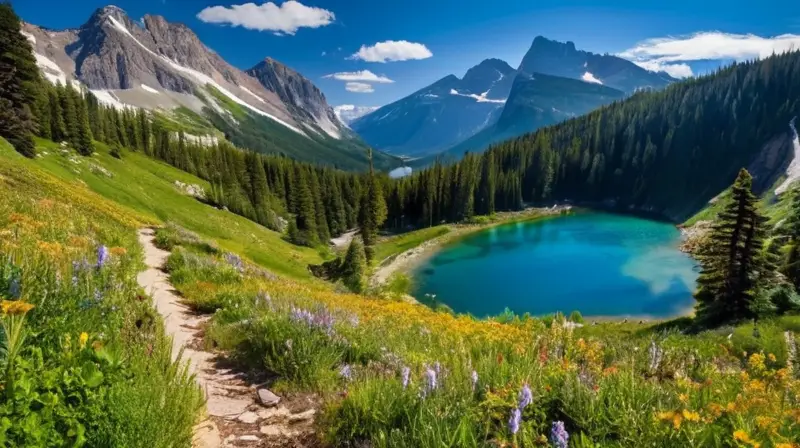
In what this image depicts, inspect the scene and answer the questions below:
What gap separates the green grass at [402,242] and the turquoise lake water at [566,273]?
797 centimetres

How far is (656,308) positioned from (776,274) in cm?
2263

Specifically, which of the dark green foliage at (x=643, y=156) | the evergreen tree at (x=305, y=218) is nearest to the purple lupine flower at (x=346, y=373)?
the evergreen tree at (x=305, y=218)

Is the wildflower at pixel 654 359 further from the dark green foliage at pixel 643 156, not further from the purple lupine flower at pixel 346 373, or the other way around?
the dark green foliage at pixel 643 156

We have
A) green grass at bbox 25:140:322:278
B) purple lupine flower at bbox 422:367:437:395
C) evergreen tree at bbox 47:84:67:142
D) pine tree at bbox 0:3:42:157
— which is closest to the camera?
purple lupine flower at bbox 422:367:437:395

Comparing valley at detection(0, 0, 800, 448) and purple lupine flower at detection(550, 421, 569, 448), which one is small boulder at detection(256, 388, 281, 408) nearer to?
valley at detection(0, 0, 800, 448)

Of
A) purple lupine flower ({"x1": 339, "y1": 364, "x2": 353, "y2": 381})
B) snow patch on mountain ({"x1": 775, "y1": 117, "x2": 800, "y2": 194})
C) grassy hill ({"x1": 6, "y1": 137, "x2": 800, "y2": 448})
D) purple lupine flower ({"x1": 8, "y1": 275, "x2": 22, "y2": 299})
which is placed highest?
snow patch on mountain ({"x1": 775, "y1": 117, "x2": 800, "y2": 194})

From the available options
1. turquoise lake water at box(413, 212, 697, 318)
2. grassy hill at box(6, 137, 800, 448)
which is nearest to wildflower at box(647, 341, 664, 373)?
grassy hill at box(6, 137, 800, 448)

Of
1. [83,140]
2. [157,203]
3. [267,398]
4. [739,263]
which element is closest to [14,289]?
[267,398]

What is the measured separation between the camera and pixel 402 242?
103m

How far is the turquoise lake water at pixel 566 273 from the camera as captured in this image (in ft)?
183

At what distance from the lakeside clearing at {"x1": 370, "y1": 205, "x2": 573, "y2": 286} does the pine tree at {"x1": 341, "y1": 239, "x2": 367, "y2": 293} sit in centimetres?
718

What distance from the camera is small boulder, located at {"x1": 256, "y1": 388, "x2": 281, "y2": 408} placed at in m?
5.84

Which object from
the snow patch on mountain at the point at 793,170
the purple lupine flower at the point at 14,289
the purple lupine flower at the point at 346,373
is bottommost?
the purple lupine flower at the point at 346,373

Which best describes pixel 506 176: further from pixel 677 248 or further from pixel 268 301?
pixel 268 301
